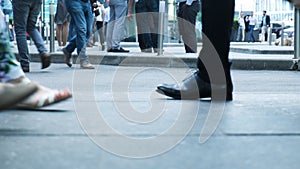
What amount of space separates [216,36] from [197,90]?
10.4 inches

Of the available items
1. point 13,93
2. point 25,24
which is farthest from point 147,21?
point 13,93

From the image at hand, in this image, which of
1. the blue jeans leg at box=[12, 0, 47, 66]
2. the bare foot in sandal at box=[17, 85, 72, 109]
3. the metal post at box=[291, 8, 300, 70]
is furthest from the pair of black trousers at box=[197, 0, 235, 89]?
the metal post at box=[291, 8, 300, 70]

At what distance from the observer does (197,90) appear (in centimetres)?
299

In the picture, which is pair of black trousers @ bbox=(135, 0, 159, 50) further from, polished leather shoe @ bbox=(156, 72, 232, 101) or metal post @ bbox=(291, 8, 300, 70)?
polished leather shoe @ bbox=(156, 72, 232, 101)

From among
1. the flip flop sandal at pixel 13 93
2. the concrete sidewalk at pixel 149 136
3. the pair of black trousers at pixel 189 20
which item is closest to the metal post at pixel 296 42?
the pair of black trousers at pixel 189 20

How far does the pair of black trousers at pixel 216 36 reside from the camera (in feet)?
9.67

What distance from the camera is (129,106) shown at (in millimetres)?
2713

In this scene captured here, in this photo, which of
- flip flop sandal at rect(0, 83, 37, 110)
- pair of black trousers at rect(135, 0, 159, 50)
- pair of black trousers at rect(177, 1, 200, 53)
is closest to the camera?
flip flop sandal at rect(0, 83, 37, 110)

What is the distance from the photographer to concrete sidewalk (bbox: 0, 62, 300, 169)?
63.5 inches

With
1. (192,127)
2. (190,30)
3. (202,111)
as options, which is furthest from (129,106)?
(190,30)

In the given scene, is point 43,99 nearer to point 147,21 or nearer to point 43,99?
point 43,99

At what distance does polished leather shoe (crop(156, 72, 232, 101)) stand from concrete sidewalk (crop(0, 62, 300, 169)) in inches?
3.3

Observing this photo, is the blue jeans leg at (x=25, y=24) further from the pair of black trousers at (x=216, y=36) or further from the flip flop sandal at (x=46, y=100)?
the flip flop sandal at (x=46, y=100)

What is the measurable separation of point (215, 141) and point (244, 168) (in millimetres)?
365
